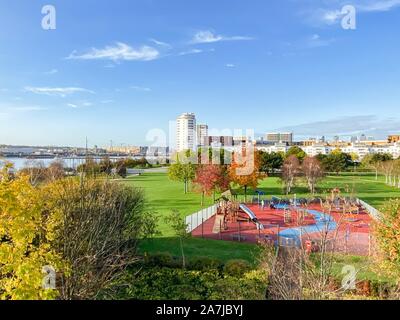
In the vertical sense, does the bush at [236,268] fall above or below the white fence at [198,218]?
above

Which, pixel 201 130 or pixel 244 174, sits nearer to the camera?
pixel 244 174

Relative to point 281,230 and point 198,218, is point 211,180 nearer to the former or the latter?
point 198,218

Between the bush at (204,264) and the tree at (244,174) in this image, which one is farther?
the tree at (244,174)

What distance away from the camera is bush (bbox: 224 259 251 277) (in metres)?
10.6

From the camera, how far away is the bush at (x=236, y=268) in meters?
10.6

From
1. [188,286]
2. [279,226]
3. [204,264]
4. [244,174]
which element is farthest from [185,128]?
[188,286]

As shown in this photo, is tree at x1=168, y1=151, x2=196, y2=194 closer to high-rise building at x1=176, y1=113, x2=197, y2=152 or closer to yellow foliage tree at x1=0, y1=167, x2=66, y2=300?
high-rise building at x1=176, y1=113, x2=197, y2=152

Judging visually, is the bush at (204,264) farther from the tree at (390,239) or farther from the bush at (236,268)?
the tree at (390,239)

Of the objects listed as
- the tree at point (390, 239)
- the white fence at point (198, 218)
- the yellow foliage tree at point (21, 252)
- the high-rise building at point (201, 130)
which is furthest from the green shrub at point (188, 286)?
the high-rise building at point (201, 130)

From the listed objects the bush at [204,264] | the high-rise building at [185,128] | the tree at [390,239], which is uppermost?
the high-rise building at [185,128]

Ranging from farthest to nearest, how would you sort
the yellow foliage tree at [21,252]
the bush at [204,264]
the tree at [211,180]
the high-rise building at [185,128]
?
the tree at [211,180]
the high-rise building at [185,128]
the bush at [204,264]
the yellow foliage tree at [21,252]

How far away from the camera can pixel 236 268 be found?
35.4ft
